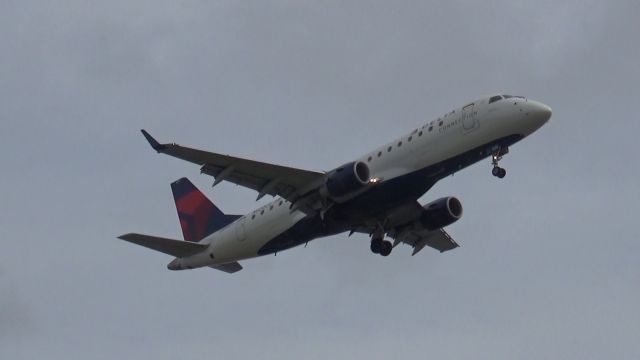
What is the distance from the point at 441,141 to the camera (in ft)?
168

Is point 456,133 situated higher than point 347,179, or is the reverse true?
point 456,133

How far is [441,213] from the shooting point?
56.9m

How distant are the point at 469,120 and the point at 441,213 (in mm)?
7122

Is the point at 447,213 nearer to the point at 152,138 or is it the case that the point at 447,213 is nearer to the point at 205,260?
the point at 205,260

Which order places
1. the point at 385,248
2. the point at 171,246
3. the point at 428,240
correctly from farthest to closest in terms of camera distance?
the point at 428,240
the point at 385,248
the point at 171,246

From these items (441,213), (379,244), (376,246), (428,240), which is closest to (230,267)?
(376,246)

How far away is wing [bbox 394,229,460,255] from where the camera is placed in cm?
5928

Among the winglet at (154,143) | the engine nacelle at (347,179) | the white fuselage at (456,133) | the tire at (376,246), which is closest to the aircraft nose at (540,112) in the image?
the white fuselage at (456,133)

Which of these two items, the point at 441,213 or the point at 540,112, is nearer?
the point at 540,112

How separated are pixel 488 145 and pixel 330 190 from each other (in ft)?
22.5

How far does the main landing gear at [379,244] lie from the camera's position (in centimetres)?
5809

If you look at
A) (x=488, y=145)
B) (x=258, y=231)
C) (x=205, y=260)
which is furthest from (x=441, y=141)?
(x=205, y=260)

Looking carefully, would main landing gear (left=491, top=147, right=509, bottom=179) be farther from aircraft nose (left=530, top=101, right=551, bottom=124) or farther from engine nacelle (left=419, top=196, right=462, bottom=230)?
engine nacelle (left=419, top=196, right=462, bottom=230)

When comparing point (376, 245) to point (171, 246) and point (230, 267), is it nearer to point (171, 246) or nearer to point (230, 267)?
point (230, 267)
